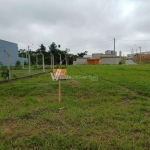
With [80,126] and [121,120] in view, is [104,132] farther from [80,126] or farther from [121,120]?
[121,120]

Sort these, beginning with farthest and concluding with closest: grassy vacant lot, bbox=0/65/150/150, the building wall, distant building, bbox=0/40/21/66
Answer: the building wall → distant building, bbox=0/40/21/66 → grassy vacant lot, bbox=0/65/150/150

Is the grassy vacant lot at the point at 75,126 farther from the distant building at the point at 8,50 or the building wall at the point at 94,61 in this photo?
the building wall at the point at 94,61

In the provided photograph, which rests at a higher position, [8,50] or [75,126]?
[8,50]

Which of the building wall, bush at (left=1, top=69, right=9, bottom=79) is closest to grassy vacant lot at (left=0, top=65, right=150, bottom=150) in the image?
bush at (left=1, top=69, right=9, bottom=79)

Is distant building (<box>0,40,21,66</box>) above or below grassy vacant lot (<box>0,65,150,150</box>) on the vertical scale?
above

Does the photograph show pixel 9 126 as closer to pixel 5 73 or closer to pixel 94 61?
pixel 5 73

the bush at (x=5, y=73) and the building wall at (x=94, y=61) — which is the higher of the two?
the building wall at (x=94, y=61)

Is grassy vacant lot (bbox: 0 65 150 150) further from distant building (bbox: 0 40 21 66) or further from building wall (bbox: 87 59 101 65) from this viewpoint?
building wall (bbox: 87 59 101 65)

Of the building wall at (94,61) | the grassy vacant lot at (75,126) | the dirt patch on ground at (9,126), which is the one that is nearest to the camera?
the grassy vacant lot at (75,126)

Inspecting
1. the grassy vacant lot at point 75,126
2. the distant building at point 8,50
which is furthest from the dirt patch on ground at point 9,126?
the distant building at point 8,50

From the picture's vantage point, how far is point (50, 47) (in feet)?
156

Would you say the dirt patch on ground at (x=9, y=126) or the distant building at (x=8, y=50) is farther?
the distant building at (x=8, y=50)

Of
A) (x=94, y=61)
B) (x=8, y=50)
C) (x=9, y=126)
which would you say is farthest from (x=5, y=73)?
(x=94, y=61)

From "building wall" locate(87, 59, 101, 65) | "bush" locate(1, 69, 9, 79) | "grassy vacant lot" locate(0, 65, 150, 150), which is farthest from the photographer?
"building wall" locate(87, 59, 101, 65)
